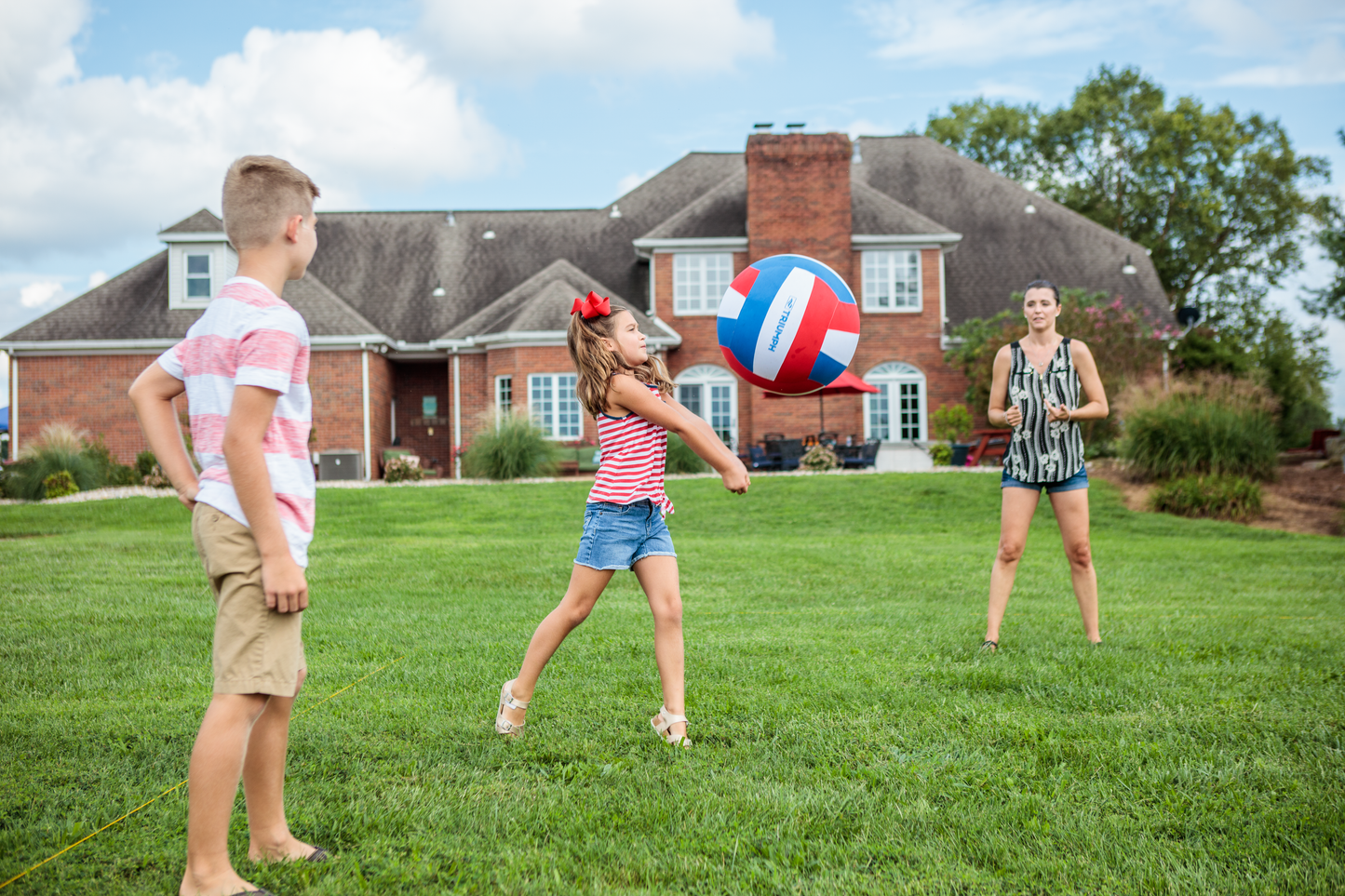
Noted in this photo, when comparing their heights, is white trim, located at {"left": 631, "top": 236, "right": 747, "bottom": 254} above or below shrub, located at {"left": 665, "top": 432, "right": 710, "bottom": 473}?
above

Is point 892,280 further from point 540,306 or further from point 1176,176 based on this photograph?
point 1176,176

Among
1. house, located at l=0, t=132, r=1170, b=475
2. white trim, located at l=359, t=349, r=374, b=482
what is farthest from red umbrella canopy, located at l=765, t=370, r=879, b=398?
white trim, located at l=359, t=349, r=374, b=482

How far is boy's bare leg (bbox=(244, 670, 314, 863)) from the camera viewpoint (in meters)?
2.62

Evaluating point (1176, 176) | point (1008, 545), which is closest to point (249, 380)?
point (1008, 545)

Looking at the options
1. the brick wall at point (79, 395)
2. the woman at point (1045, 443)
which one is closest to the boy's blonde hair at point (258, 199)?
the woman at point (1045, 443)

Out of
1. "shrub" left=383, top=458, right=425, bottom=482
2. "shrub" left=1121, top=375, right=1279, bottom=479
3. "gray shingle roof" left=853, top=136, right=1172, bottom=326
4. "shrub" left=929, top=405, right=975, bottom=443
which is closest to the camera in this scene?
"shrub" left=1121, top=375, right=1279, bottom=479

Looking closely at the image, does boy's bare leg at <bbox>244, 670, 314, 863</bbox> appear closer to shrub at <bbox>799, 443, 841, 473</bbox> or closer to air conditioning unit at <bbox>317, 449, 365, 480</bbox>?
shrub at <bbox>799, 443, 841, 473</bbox>

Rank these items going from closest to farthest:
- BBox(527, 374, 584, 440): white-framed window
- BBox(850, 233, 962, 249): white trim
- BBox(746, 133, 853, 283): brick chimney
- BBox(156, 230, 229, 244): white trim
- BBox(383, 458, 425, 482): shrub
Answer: BBox(383, 458, 425, 482): shrub, BBox(527, 374, 584, 440): white-framed window, BBox(156, 230, 229, 244): white trim, BBox(746, 133, 853, 283): brick chimney, BBox(850, 233, 962, 249): white trim

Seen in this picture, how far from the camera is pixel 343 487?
16750 millimetres

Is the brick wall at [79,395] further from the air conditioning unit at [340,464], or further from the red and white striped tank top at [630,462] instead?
the red and white striped tank top at [630,462]

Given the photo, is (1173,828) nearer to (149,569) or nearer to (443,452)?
(149,569)

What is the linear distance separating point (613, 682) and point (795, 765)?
1408 millimetres

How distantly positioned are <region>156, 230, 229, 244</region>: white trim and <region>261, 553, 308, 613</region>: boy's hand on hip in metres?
22.7

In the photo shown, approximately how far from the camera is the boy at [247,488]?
2.38 m
